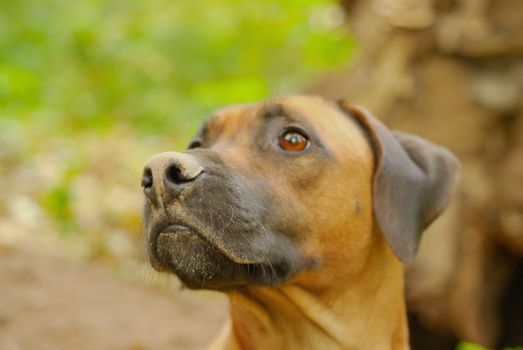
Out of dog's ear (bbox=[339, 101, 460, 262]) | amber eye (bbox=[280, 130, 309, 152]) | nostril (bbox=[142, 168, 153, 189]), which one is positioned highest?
nostril (bbox=[142, 168, 153, 189])

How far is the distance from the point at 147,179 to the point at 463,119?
4.02 metres

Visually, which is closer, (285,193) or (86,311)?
(285,193)

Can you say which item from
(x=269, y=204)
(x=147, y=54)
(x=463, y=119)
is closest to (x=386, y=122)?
(x=463, y=119)

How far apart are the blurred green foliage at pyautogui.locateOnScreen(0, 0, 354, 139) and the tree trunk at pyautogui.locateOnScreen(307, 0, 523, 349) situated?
2.50 meters

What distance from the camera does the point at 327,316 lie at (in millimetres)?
3799

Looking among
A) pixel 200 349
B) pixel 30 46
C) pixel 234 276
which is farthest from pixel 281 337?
pixel 30 46

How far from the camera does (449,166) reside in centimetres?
411

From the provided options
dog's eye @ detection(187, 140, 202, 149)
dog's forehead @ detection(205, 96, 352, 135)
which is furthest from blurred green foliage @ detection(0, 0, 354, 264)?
dog's forehead @ detection(205, 96, 352, 135)

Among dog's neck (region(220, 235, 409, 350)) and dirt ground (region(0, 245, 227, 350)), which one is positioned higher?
dog's neck (region(220, 235, 409, 350))

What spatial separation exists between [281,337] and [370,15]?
4481mm

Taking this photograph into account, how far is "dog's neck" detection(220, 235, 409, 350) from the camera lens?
12.4 ft

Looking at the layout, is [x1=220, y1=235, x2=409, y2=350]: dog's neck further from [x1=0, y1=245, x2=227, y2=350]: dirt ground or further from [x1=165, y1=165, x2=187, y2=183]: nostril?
[x1=0, y1=245, x2=227, y2=350]: dirt ground

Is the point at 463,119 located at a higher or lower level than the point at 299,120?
lower

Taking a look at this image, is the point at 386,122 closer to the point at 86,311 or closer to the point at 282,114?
the point at 86,311
